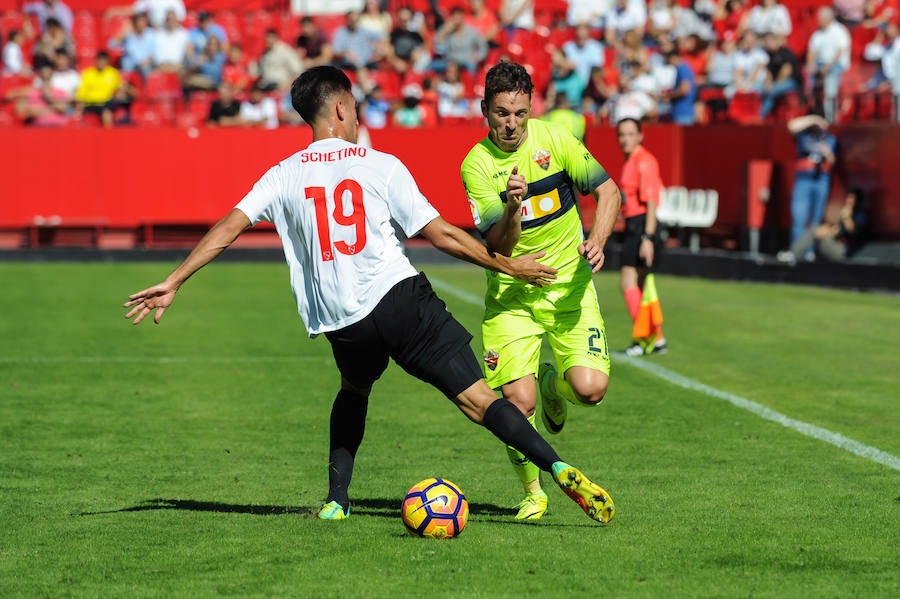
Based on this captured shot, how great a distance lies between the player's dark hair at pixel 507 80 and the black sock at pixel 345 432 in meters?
1.62

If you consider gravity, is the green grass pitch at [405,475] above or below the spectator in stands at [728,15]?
below

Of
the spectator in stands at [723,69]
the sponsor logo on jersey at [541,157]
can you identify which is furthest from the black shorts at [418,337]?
the spectator in stands at [723,69]

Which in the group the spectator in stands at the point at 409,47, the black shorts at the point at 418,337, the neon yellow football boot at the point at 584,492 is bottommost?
the neon yellow football boot at the point at 584,492

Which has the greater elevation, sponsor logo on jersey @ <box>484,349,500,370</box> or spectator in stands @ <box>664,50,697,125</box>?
spectator in stands @ <box>664,50,697,125</box>

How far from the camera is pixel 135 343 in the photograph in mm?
15211

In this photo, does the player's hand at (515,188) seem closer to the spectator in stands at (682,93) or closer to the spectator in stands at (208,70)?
the spectator in stands at (682,93)

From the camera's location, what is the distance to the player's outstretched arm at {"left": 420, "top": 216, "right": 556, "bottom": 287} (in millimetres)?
6570

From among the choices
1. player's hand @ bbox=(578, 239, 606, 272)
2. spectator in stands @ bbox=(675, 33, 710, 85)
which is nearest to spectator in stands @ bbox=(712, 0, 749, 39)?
spectator in stands @ bbox=(675, 33, 710, 85)

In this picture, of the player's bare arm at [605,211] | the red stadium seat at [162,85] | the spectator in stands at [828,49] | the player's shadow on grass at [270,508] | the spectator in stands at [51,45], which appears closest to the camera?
the player's shadow on grass at [270,508]

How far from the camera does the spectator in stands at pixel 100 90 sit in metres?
26.4

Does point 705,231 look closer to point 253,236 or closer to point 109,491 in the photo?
point 253,236

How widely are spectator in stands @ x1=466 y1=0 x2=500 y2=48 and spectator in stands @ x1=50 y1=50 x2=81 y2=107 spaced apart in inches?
275

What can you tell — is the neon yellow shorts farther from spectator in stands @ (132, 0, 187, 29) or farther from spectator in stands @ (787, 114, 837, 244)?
spectator in stands @ (132, 0, 187, 29)

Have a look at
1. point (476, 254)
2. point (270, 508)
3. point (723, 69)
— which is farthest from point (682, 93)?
point (476, 254)
